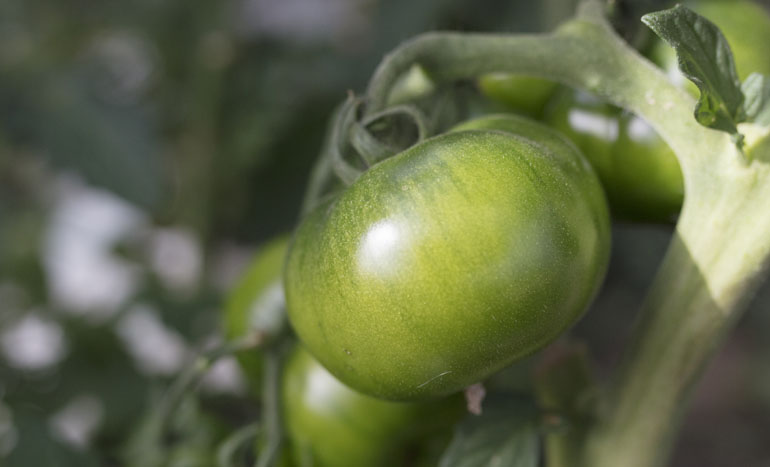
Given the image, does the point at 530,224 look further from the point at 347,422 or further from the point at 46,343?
the point at 46,343

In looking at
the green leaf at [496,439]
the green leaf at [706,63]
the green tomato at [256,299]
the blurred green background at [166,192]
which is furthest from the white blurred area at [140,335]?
the green leaf at [706,63]

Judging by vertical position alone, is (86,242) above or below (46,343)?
below

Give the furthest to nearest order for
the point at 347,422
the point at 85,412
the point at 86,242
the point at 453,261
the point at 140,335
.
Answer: the point at 86,242
the point at 140,335
the point at 85,412
the point at 347,422
the point at 453,261

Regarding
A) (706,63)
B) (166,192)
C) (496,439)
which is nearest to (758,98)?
(706,63)

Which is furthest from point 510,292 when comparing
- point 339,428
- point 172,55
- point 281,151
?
point 172,55

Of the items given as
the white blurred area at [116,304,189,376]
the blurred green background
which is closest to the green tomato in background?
the blurred green background

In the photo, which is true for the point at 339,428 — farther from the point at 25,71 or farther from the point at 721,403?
the point at 721,403

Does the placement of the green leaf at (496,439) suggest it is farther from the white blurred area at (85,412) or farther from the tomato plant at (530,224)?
the white blurred area at (85,412)
